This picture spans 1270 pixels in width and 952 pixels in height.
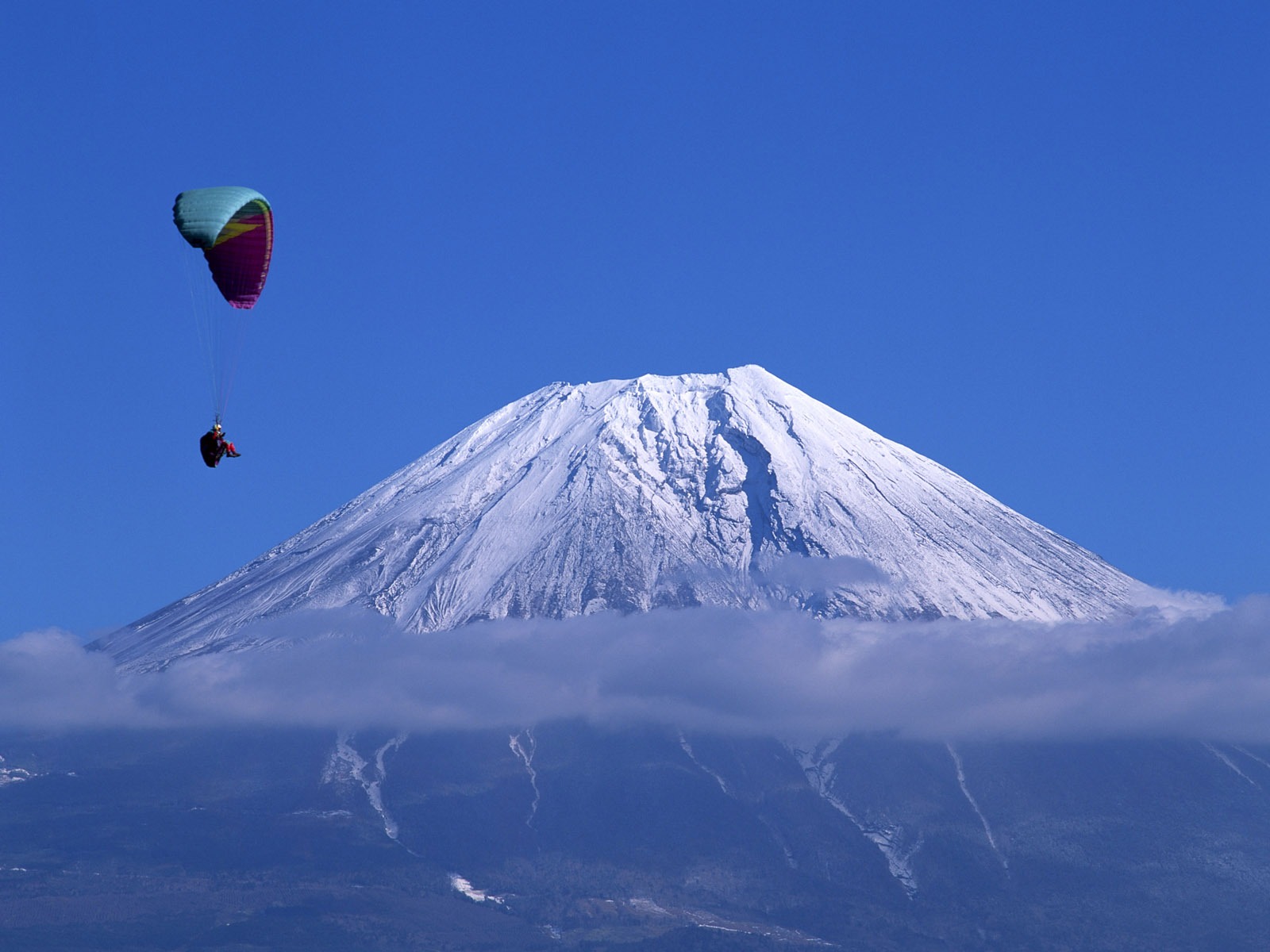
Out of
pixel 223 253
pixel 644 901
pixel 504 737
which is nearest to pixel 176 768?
pixel 504 737

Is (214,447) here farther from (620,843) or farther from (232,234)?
(620,843)

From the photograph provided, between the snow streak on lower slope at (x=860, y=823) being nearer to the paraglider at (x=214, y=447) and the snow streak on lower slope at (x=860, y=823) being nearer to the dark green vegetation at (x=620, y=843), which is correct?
the dark green vegetation at (x=620, y=843)

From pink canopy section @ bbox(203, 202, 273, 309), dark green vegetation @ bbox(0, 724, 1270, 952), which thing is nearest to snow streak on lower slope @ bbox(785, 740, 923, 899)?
dark green vegetation @ bbox(0, 724, 1270, 952)

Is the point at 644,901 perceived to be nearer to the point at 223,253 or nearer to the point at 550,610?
the point at 550,610

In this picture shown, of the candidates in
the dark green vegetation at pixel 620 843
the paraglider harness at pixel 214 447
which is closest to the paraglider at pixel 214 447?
the paraglider harness at pixel 214 447

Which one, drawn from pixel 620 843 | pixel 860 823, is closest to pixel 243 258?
pixel 620 843

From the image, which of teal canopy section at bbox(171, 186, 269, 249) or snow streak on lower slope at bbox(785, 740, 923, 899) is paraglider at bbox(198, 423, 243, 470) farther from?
snow streak on lower slope at bbox(785, 740, 923, 899)
